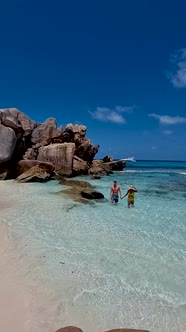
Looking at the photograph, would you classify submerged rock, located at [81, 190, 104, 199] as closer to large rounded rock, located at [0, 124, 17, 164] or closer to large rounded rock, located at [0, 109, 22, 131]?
large rounded rock, located at [0, 124, 17, 164]

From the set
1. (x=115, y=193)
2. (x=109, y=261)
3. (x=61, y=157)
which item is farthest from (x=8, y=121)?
(x=109, y=261)

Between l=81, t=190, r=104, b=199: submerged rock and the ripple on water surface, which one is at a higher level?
l=81, t=190, r=104, b=199: submerged rock

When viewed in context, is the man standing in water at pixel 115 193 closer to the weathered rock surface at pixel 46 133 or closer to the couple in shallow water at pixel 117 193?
the couple in shallow water at pixel 117 193

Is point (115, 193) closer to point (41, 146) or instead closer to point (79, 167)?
point (79, 167)

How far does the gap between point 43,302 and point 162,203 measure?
11036 mm

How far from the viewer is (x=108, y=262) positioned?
632 cm

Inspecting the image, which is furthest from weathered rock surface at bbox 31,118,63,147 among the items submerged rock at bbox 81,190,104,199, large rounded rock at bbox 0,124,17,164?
submerged rock at bbox 81,190,104,199

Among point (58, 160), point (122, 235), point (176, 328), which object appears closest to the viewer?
point (176, 328)

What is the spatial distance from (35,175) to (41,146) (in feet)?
29.1

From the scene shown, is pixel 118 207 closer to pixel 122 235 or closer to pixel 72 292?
pixel 122 235

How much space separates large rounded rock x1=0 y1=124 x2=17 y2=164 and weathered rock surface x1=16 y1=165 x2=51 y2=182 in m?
2.01

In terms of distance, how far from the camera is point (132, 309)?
4.44m

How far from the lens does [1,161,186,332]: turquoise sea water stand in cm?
429

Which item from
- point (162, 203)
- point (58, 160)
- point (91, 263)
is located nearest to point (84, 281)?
point (91, 263)
